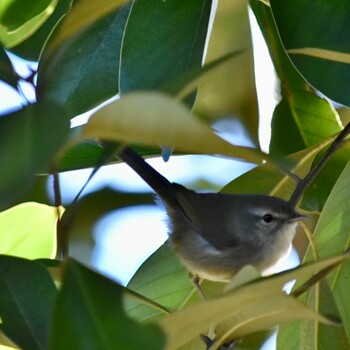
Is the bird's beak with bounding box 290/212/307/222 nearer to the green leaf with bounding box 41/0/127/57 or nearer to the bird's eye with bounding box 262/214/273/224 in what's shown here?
the bird's eye with bounding box 262/214/273/224

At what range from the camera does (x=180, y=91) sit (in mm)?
962

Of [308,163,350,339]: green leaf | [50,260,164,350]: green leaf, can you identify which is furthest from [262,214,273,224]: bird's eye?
[50,260,164,350]: green leaf

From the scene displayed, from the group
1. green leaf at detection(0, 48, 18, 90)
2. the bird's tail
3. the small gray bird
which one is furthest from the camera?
the small gray bird

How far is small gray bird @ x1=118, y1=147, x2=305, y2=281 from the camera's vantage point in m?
2.36

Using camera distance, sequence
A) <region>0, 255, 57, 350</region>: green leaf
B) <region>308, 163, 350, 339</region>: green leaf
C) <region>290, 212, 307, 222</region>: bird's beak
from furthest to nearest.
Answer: <region>290, 212, 307, 222</region>: bird's beak, <region>308, 163, 350, 339</region>: green leaf, <region>0, 255, 57, 350</region>: green leaf

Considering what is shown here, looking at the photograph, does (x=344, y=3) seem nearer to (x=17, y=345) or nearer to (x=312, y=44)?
(x=312, y=44)

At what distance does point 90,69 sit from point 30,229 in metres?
0.34

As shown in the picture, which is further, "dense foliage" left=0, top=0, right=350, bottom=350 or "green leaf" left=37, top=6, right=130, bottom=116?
"green leaf" left=37, top=6, right=130, bottom=116

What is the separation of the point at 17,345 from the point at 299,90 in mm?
1160

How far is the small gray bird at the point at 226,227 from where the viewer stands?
92.7 inches

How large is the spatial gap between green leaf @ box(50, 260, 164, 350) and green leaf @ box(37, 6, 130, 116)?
444 millimetres

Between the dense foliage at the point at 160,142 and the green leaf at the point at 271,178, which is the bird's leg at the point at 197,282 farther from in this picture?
the green leaf at the point at 271,178

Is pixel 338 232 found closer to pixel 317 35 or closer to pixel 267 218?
pixel 317 35

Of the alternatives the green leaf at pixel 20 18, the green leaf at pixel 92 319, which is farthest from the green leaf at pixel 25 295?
the green leaf at pixel 20 18
